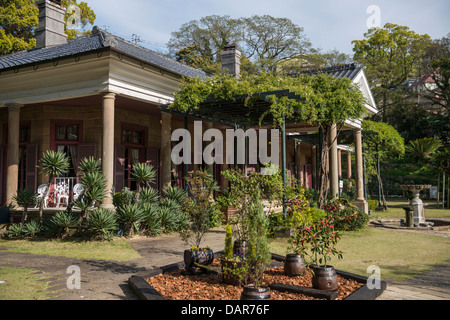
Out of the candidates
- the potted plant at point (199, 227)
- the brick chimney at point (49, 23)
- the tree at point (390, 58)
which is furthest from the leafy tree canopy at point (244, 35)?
the potted plant at point (199, 227)

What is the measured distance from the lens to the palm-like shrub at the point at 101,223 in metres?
8.19

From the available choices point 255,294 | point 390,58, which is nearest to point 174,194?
point 255,294

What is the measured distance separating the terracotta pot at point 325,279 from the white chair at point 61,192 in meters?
8.82

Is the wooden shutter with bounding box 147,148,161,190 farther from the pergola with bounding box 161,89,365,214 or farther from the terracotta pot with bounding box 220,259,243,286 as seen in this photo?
the terracotta pot with bounding box 220,259,243,286

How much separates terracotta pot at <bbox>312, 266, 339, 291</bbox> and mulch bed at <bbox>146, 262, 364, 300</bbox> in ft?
0.42

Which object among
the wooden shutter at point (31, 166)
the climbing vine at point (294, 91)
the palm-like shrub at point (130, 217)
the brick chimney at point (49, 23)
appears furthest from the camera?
the brick chimney at point (49, 23)

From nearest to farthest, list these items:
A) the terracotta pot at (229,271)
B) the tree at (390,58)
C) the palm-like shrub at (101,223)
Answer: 1. the terracotta pot at (229,271)
2. the palm-like shrub at (101,223)
3. the tree at (390,58)

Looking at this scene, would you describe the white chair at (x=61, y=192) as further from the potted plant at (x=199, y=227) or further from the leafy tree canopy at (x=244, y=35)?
the leafy tree canopy at (x=244, y=35)

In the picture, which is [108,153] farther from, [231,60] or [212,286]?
[231,60]

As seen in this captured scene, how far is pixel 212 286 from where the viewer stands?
449cm

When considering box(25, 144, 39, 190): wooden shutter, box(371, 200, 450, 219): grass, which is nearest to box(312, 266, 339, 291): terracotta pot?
box(25, 144, 39, 190): wooden shutter

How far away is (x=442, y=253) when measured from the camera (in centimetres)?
741
